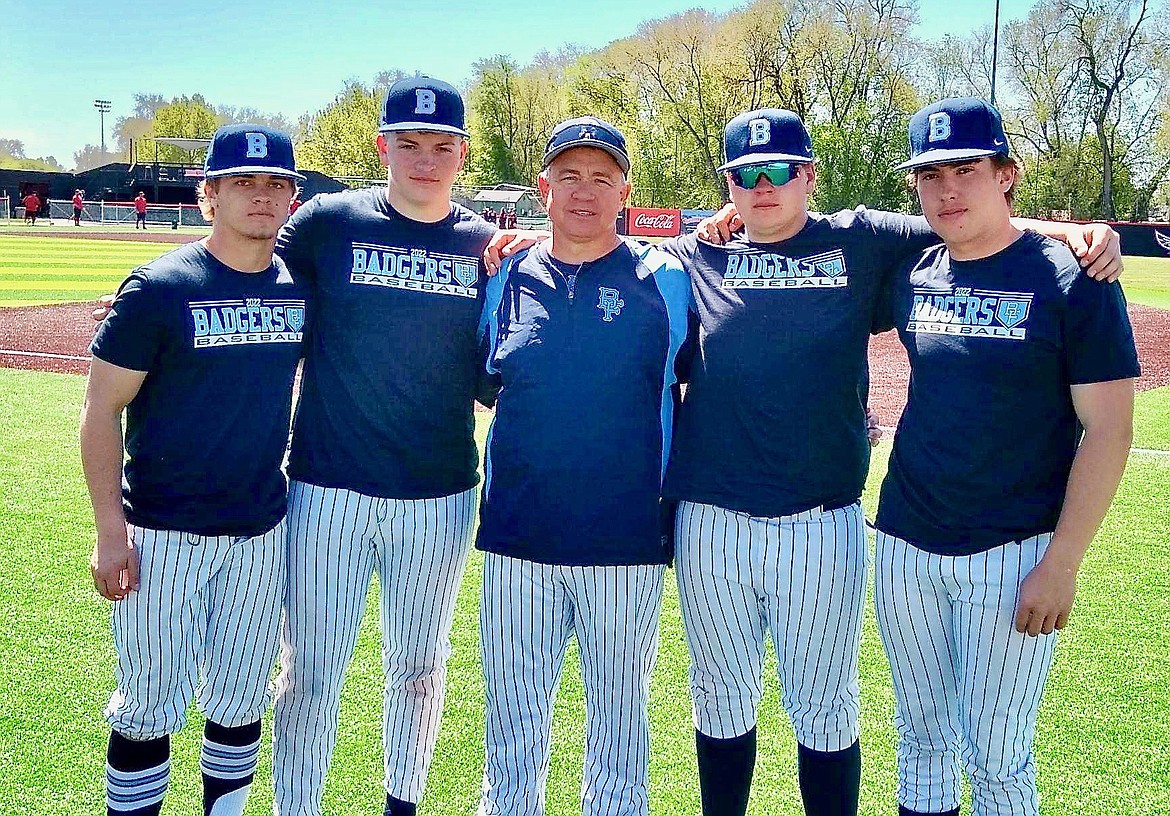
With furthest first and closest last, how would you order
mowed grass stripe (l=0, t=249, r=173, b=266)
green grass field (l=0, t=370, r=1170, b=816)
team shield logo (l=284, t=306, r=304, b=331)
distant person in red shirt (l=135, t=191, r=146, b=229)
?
distant person in red shirt (l=135, t=191, r=146, b=229) < mowed grass stripe (l=0, t=249, r=173, b=266) < green grass field (l=0, t=370, r=1170, b=816) < team shield logo (l=284, t=306, r=304, b=331)

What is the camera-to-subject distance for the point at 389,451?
3002mm

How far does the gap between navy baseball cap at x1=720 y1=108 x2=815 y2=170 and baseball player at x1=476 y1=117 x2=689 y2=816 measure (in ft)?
1.10

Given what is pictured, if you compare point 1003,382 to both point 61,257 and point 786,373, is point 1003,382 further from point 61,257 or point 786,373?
point 61,257

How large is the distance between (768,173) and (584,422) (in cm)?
90

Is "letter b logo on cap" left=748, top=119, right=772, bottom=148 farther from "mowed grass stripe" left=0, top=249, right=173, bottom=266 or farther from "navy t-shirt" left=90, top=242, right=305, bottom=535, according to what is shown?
"mowed grass stripe" left=0, top=249, right=173, bottom=266

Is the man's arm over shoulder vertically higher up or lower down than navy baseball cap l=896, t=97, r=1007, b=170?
lower down

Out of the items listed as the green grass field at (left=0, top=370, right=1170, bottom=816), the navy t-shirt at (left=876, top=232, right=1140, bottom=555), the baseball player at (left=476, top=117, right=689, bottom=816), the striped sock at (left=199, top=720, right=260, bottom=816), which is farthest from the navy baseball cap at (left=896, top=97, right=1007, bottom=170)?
the striped sock at (left=199, top=720, right=260, bottom=816)

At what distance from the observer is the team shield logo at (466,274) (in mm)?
3098

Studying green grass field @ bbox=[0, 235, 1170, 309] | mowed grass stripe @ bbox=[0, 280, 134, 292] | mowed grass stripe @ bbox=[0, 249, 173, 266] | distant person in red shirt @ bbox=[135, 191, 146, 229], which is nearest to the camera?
green grass field @ bbox=[0, 235, 1170, 309]

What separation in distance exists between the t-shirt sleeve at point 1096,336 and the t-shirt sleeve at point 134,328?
239 cm

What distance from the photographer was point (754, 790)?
3.34m

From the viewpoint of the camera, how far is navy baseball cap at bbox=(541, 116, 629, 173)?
2848mm

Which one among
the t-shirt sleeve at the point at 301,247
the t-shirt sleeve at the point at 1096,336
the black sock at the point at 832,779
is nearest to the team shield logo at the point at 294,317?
the t-shirt sleeve at the point at 301,247

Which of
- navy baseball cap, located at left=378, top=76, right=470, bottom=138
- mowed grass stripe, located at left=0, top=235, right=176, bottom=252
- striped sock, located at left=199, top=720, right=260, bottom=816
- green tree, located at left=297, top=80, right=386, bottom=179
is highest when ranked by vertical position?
green tree, located at left=297, top=80, right=386, bottom=179
